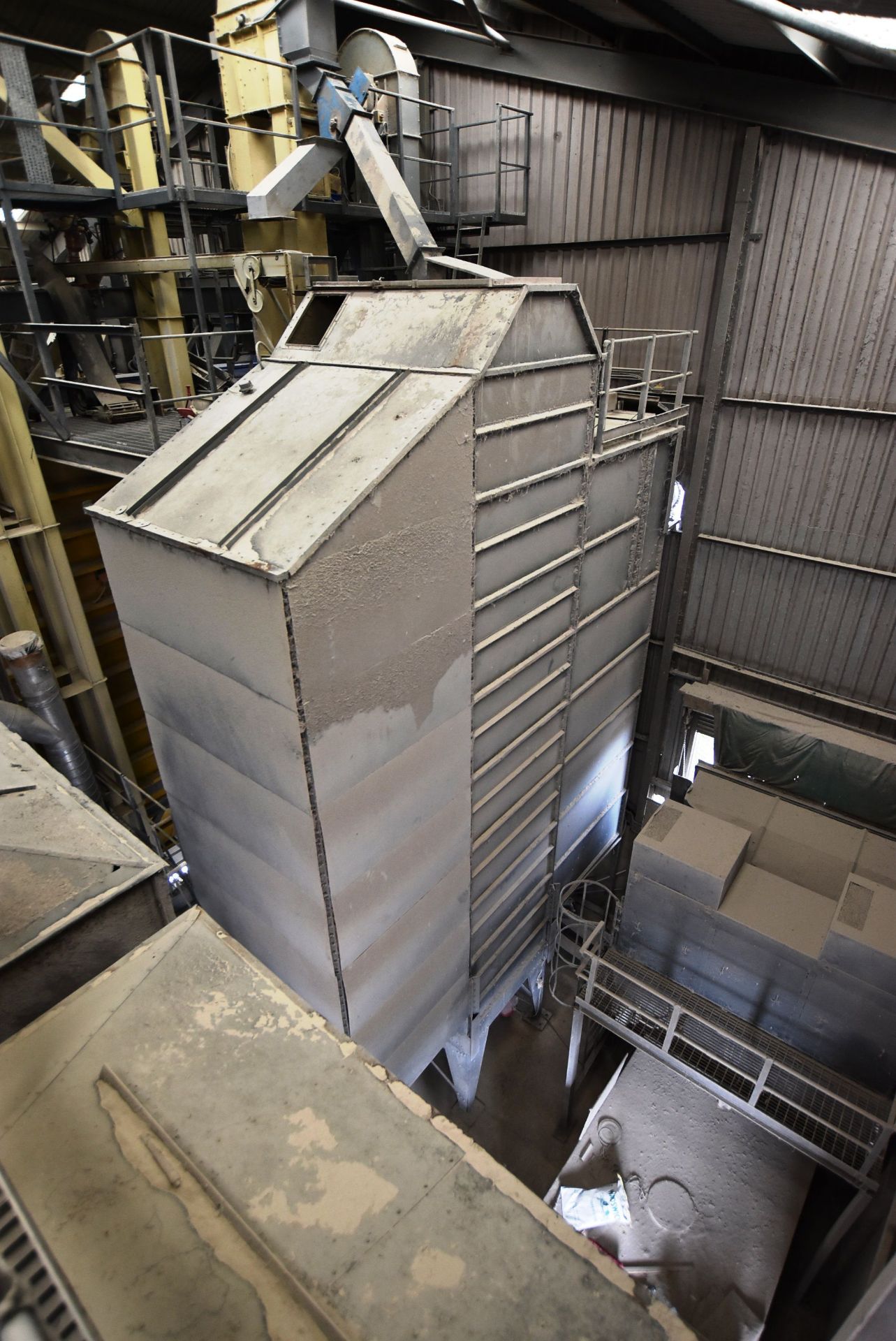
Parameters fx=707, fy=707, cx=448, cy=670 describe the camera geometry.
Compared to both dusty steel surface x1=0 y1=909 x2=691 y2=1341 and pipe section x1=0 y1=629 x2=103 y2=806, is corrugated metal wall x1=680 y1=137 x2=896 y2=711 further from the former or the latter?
dusty steel surface x1=0 y1=909 x2=691 y2=1341

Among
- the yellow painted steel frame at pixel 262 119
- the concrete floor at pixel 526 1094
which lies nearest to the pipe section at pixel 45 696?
the yellow painted steel frame at pixel 262 119

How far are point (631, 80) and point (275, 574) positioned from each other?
31.8 ft

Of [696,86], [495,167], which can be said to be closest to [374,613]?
[696,86]

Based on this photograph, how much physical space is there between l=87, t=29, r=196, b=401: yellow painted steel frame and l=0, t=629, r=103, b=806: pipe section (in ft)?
11.5

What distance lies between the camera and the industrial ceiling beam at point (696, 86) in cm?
812

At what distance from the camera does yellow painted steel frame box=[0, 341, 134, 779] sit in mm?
8281

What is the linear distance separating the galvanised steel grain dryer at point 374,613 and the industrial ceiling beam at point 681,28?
13.9 feet

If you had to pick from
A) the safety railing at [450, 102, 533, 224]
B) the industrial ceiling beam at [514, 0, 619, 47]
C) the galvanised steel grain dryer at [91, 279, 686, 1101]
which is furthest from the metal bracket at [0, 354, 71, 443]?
the industrial ceiling beam at [514, 0, 619, 47]

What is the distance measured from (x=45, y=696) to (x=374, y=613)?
5.34 m

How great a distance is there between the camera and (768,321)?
9.59 m

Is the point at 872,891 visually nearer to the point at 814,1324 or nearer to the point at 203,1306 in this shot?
the point at 814,1324

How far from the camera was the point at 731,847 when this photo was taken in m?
8.29

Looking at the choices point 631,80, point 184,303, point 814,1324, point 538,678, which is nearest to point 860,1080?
point 814,1324

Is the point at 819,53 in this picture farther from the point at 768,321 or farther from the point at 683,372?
the point at 683,372
